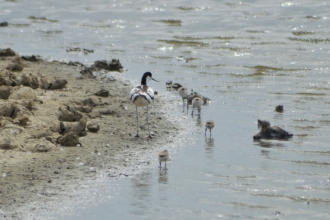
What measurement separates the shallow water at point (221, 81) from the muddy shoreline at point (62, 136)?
45cm

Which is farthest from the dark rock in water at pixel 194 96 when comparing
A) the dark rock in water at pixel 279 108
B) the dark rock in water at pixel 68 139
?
the dark rock in water at pixel 68 139

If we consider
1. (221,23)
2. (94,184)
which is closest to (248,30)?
(221,23)

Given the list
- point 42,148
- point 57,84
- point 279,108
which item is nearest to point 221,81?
point 279,108

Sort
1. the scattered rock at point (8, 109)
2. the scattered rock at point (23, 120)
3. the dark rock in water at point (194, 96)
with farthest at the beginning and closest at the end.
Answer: the dark rock in water at point (194, 96) < the scattered rock at point (8, 109) < the scattered rock at point (23, 120)

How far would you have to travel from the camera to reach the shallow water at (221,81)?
9.09 m

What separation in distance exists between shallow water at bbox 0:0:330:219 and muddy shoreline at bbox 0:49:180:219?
17.8 inches

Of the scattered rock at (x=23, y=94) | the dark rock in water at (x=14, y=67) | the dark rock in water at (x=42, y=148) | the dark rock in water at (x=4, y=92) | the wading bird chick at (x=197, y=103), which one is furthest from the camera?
the dark rock in water at (x=14, y=67)

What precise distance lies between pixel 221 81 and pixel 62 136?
6883 mm

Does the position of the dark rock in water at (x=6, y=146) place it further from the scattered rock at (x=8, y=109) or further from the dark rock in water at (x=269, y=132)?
the dark rock in water at (x=269, y=132)

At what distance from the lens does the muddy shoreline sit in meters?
9.08

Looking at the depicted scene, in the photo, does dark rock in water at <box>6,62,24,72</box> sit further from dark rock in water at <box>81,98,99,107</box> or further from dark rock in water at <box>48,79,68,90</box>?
dark rock in water at <box>81,98,99,107</box>

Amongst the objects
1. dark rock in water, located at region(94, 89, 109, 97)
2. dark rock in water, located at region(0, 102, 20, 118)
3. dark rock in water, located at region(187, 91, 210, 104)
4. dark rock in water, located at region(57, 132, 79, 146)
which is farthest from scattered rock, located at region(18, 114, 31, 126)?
dark rock in water, located at region(187, 91, 210, 104)

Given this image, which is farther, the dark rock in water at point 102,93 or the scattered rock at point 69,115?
the dark rock in water at point 102,93

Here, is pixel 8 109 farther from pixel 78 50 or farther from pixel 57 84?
pixel 78 50
